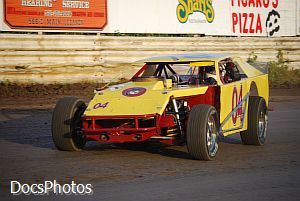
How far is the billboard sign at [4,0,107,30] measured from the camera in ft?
57.0

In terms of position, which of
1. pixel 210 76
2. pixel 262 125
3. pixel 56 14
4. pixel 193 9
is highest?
pixel 193 9

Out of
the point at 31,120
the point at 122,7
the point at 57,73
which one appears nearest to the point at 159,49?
the point at 122,7

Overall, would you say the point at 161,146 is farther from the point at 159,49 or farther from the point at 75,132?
the point at 159,49

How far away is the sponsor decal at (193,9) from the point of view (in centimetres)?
2023

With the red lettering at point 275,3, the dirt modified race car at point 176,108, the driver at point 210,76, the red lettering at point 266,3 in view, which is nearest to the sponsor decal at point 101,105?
the dirt modified race car at point 176,108

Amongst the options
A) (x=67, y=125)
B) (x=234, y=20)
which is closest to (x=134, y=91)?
(x=67, y=125)

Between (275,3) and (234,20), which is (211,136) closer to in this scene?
(234,20)

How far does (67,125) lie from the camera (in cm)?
926

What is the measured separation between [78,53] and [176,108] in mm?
9516

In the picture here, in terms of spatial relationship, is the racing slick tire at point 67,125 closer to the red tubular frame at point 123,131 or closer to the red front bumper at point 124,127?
the red front bumper at point 124,127

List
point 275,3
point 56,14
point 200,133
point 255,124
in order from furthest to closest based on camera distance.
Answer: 1. point 275,3
2. point 56,14
3. point 255,124
4. point 200,133

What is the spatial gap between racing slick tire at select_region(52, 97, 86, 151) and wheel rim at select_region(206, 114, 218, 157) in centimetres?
183

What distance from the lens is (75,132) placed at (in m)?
9.38

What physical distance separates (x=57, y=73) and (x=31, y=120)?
4.42m
